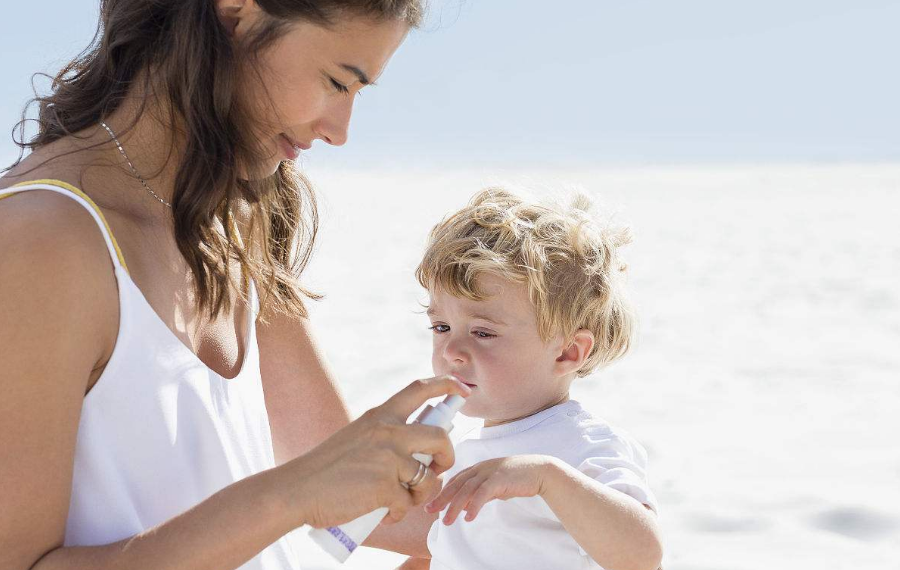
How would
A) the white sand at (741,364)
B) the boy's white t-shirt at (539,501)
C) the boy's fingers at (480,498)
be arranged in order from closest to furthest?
1. the boy's fingers at (480,498)
2. the boy's white t-shirt at (539,501)
3. the white sand at (741,364)

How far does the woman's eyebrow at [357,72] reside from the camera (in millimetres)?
1742

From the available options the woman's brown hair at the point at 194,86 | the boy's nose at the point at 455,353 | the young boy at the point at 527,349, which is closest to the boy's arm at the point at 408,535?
the young boy at the point at 527,349

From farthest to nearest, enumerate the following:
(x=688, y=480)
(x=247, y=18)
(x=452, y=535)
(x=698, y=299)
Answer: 1. (x=698, y=299)
2. (x=688, y=480)
3. (x=452, y=535)
4. (x=247, y=18)

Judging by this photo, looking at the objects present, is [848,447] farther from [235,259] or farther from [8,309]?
[8,309]

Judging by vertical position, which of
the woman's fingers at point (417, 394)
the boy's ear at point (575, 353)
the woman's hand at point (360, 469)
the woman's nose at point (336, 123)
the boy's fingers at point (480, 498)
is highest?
the woman's nose at point (336, 123)

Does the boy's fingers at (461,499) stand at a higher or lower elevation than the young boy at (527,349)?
lower

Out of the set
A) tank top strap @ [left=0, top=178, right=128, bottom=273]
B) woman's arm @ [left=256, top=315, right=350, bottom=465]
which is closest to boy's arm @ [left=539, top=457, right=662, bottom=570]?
woman's arm @ [left=256, top=315, right=350, bottom=465]

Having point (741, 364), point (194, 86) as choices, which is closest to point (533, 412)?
point (194, 86)

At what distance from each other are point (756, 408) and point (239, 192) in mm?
3450

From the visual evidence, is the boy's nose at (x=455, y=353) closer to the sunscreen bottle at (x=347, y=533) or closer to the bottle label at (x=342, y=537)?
the sunscreen bottle at (x=347, y=533)

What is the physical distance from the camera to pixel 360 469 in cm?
142

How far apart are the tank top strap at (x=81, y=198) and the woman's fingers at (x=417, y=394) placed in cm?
45

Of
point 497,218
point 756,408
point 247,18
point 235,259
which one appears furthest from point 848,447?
point 247,18

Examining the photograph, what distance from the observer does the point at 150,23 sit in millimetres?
1774
